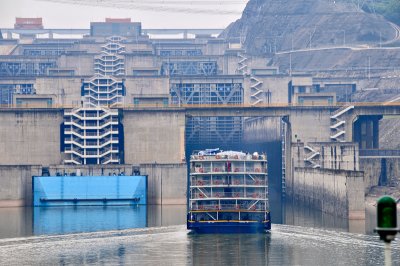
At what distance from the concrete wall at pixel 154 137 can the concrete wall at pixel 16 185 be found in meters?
19.2

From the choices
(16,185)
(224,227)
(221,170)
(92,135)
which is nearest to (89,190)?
(16,185)

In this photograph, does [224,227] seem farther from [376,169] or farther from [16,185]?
[376,169]

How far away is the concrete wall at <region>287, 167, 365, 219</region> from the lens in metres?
100

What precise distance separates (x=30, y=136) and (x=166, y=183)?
2526 cm

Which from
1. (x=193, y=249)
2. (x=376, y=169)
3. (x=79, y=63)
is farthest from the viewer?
(x=79, y=63)

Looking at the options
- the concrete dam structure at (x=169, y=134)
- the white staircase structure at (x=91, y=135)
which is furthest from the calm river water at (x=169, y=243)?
the white staircase structure at (x=91, y=135)

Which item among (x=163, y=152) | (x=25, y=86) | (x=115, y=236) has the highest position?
(x=25, y=86)

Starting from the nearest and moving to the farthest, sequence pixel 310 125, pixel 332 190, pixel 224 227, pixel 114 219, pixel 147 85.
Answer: pixel 224 227 → pixel 114 219 → pixel 332 190 → pixel 310 125 → pixel 147 85

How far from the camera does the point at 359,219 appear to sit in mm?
99688

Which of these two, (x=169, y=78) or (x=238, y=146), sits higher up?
(x=169, y=78)

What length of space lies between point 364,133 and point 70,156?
4738 cm

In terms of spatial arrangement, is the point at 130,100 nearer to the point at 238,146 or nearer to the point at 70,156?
the point at 238,146

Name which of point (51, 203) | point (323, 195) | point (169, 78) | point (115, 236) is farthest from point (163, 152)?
point (115, 236)

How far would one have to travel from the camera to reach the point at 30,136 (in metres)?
136
